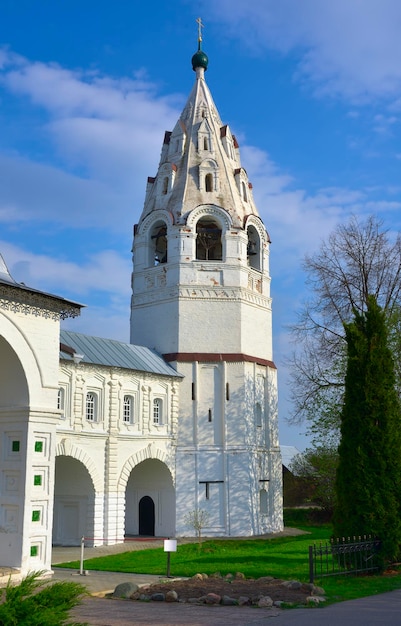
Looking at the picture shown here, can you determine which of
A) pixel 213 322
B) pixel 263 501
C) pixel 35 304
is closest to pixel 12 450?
pixel 35 304

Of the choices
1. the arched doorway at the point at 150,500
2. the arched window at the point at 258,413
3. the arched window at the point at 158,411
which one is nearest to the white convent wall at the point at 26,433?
the arched window at the point at 158,411

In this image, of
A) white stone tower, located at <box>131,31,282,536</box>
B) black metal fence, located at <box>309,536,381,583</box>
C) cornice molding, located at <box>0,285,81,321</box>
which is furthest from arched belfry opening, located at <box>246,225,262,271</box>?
black metal fence, located at <box>309,536,381,583</box>

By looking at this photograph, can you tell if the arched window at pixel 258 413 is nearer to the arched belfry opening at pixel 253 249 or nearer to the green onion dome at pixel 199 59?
the arched belfry opening at pixel 253 249

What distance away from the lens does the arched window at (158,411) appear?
1090 inches

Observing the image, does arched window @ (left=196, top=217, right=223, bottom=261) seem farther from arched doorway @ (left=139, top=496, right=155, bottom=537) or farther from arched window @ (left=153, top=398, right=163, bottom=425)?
arched doorway @ (left=139, top=496, right=155, bottom=537)

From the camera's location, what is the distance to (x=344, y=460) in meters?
16.3

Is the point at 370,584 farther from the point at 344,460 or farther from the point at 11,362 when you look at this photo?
the point at 11,362

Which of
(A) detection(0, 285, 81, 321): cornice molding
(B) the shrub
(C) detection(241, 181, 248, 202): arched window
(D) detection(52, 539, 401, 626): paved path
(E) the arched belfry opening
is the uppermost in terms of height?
(C) detection(241, 181, 248, 202): arched window

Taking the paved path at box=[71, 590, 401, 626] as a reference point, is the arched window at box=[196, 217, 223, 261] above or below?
above

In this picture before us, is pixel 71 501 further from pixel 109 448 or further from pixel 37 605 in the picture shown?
pixel 37 605

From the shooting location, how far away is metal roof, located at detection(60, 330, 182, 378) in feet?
82.8

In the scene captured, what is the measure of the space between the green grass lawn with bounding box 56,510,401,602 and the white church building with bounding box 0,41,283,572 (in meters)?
2.59

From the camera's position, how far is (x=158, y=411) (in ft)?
91.8

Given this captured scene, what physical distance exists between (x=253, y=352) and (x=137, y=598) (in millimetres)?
18451
